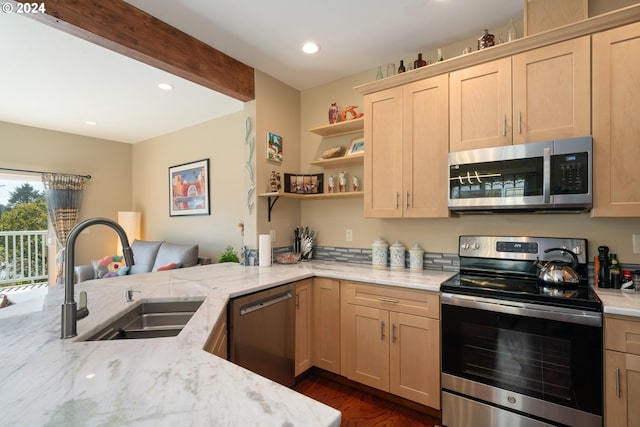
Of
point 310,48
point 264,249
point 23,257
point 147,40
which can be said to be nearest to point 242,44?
point 310,48

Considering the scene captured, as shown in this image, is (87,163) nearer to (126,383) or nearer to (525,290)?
(126,383)

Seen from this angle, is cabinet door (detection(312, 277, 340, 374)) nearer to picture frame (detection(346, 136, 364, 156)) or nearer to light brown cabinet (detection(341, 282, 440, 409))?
light brown cabinet (detection(341, 282, 440, 409))

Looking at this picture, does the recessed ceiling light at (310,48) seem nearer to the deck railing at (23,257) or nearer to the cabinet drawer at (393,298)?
the cabinet drawer at (393,298)

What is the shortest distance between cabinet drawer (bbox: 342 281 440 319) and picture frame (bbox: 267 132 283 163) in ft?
4.59

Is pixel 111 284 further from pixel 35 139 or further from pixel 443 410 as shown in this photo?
pixel 35 139

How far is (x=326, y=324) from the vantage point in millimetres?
2422

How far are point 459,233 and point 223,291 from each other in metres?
1.79

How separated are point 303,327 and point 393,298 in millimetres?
772

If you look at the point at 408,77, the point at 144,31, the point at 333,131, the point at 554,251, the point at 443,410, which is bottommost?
the point at 443,410

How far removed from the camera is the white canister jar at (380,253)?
2654 mm

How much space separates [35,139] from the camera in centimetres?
455

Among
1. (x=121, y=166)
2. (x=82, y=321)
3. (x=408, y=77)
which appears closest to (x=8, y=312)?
(x=82, y=321)

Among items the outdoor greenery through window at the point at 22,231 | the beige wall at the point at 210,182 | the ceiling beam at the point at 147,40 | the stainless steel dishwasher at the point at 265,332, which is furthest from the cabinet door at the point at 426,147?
the outdoor greenery through window at the point at 22,231

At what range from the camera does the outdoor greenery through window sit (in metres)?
4.55
